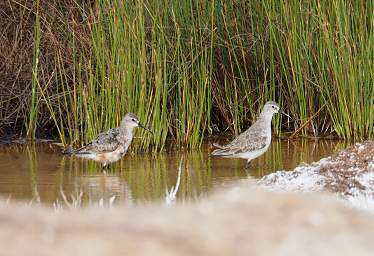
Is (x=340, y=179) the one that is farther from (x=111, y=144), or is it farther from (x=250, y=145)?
(x=111, y=144)

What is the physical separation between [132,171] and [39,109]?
256 cm

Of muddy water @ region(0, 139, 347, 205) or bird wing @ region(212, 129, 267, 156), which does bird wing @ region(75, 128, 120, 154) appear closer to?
muddy water @ region(0, 139, 347, 205)

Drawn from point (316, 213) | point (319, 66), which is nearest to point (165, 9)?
point (319, 66)

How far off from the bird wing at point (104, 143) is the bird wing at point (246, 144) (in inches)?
35.9

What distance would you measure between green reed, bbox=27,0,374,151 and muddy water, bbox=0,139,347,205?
31 cm

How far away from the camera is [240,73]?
33.9 ft

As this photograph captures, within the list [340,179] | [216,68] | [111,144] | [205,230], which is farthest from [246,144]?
[205,230]

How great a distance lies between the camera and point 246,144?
901cm

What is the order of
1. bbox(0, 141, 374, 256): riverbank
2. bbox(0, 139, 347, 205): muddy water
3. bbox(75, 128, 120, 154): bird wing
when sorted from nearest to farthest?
1. bbox(0, 141, 374, 256): riverbank
2. bbox(0, 139, 347, 205): muddy water
3. bbox(75, 128, 120, 154): bird wing

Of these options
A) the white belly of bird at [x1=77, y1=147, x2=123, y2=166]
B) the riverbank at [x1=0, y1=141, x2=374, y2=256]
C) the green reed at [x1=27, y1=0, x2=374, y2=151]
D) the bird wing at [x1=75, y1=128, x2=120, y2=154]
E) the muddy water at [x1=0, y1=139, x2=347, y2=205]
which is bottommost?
the muddy water at [x1=0, y1=139, x2=347, y2=205]

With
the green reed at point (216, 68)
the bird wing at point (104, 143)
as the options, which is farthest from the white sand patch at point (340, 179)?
the green reed at point (216, 68)

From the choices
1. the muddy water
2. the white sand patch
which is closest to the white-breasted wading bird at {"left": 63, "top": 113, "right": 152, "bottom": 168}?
the muddy water

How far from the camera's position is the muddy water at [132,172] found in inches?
303

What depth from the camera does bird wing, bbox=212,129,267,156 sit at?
8.98 m
